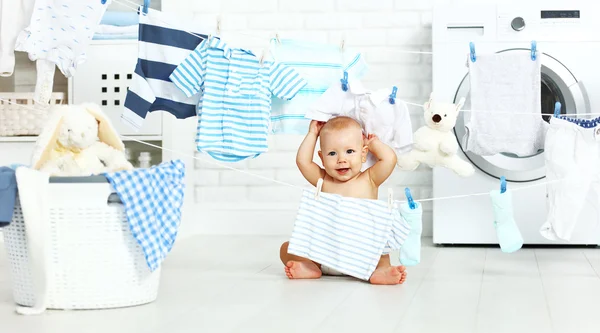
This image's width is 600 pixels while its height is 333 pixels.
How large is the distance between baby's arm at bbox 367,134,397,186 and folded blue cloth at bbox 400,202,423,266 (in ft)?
0.53

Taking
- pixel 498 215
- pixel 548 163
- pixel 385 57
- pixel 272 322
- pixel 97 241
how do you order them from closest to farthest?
pixel 272 322
pixel 97 241
pixel 498 215
pixel 548 163
pixel 385 57

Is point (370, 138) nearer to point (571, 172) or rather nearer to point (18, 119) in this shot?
point (571, 172)

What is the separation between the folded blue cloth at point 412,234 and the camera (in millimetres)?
2416

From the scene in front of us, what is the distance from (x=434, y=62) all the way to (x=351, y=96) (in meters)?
0.79

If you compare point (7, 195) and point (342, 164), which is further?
point (342, 164)

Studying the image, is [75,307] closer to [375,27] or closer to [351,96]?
[351,96]

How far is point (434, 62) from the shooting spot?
3.31 m

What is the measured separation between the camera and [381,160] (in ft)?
8.41

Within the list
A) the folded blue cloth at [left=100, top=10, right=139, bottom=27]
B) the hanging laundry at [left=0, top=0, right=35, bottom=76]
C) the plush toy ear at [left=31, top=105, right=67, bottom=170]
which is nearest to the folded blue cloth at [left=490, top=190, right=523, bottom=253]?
the plush toy ear at [left=31, top=105, right=67, bottom=170]

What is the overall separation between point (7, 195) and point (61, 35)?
841 millimetres

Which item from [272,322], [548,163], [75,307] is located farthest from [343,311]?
[548,163]

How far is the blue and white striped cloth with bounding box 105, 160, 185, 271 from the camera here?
195 cm

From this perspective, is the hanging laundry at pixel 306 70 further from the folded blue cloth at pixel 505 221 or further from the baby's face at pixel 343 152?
the folded blue cloth at pixel 505 221

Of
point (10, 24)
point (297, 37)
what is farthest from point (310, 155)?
point (297, 37)
